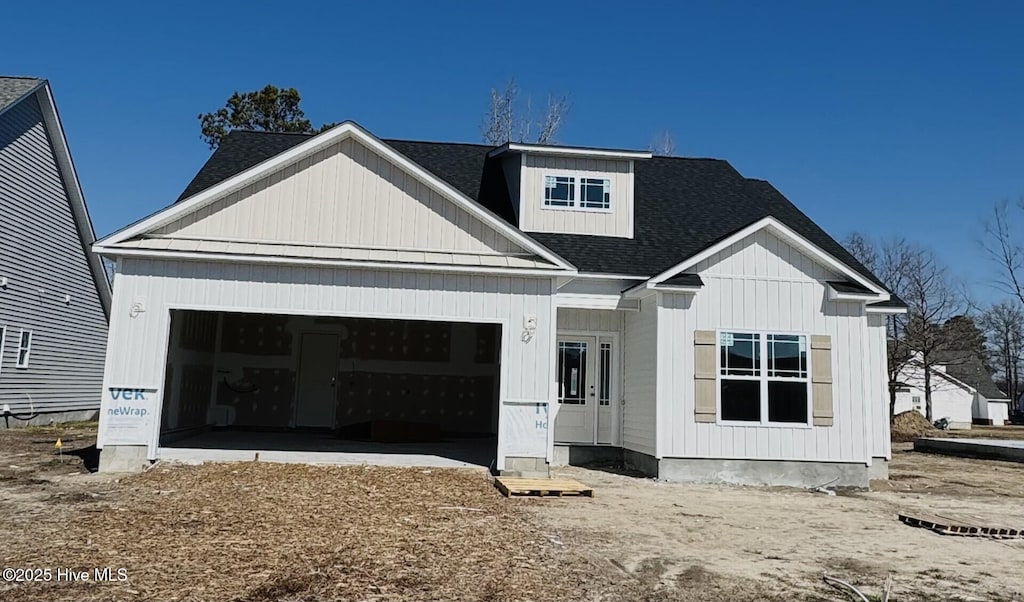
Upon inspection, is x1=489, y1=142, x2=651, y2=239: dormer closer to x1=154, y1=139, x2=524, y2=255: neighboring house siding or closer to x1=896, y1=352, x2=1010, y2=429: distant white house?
x1=154, y1=139, x2=524, y2=255: neighboring house siding

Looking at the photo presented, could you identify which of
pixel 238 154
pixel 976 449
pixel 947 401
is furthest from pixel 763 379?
pixel 947 401

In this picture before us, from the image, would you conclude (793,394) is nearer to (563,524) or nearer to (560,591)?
(563,524)

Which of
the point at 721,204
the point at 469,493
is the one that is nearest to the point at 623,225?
the point at 721,204

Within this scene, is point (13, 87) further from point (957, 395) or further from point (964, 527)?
point (957, 395)

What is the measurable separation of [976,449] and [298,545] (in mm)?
18851

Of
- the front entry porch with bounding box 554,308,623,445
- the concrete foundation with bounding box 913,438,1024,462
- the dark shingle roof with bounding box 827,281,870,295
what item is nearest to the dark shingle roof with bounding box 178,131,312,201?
the front entry porch with bounding box 554,308,623,445

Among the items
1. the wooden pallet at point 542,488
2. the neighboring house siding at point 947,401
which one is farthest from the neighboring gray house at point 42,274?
the neighboring house siding at point 947,401

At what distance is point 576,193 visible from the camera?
47.7ft

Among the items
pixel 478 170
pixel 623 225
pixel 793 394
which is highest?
pixel 478 170

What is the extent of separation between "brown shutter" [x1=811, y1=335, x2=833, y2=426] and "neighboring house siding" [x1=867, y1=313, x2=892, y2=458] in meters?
1.20

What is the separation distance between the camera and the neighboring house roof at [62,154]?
56.0ft

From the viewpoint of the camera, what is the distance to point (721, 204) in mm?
16312

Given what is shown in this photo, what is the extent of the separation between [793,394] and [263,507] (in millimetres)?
8309

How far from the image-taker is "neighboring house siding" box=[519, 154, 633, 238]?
14359 mm
